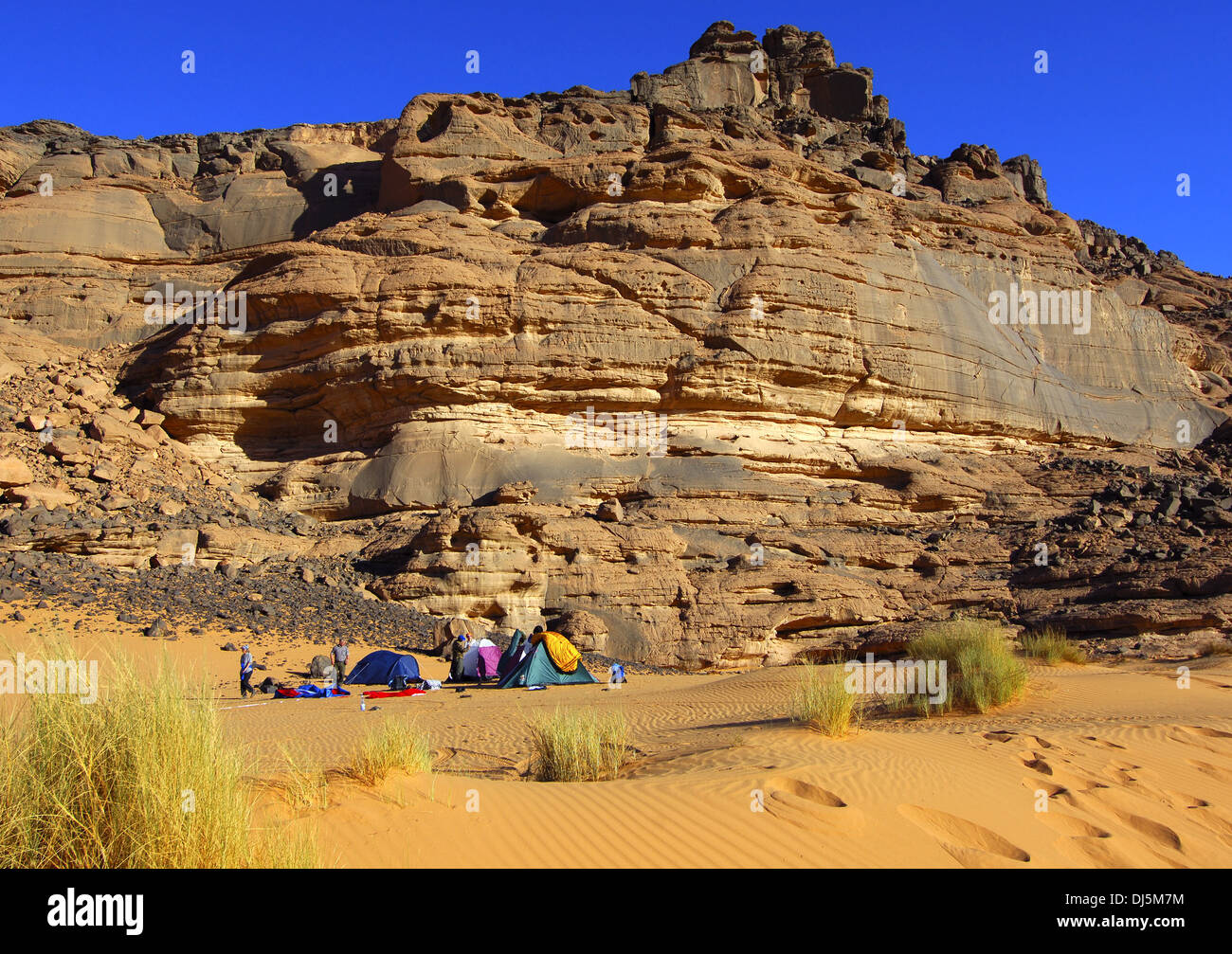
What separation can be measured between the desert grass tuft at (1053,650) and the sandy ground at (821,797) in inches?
A: 164

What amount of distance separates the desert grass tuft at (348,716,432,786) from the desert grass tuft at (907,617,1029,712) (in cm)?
729

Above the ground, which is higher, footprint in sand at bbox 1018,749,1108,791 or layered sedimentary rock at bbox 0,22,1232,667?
layered sedimentary rock at bbox 0,22,1232,667

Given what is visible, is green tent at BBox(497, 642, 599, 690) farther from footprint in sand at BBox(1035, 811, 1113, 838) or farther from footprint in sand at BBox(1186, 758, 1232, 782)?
footprint in sand at BBox(1035, 811, 1113, 838)

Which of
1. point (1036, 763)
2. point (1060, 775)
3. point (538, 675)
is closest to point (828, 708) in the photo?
point (1036, 763)

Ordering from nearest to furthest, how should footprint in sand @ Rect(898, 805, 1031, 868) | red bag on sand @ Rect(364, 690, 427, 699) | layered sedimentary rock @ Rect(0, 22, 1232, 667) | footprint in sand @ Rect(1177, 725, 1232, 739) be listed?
footprint in sand @ Rect(898, 805, 1031, 868) < footprint in sand @ Rect(1177, 725, 1232, 739) < red bag on sand @ Rect(364, 690, 427, 699) < layered sedimentary rock @ Rect(0, 22, 1232, 667)

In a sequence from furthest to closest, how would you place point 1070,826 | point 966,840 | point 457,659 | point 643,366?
point 643,366 → point 457,659 → point 1070,826 → point 966,840

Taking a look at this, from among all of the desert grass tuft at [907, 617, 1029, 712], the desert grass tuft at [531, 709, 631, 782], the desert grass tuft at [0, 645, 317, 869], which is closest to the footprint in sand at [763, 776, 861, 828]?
the desert grass tuft at [531, 709, 631, 782]

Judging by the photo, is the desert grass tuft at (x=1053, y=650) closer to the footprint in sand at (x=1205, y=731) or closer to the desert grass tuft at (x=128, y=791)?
the footprint in sand at (x=1205, y=731)

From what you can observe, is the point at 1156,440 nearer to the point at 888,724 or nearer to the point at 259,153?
the point at 888,724

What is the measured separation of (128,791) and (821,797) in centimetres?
450

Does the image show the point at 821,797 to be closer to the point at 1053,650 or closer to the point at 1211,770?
the point at 1211,770

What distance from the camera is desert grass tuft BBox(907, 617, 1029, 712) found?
34.4 feet

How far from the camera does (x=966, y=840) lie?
5.29 metres
